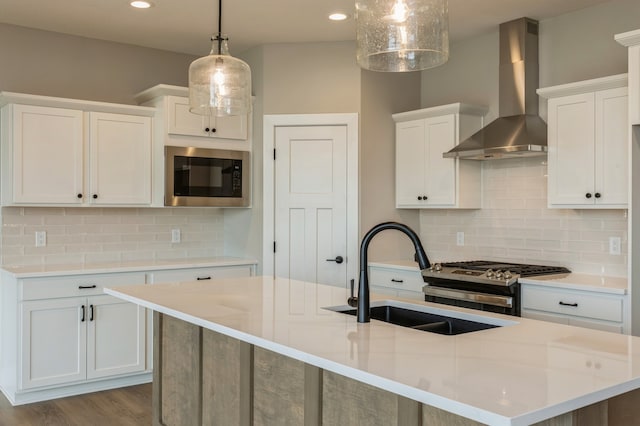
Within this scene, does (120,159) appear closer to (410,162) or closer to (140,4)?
(140,4)

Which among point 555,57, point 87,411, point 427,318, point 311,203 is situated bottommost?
point 87,411

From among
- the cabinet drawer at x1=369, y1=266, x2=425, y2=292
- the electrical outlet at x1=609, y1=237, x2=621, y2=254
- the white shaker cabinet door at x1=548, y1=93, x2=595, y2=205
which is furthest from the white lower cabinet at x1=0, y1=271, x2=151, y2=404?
the electrical outlet at x1=609, y1=237, x2=621, y2=254

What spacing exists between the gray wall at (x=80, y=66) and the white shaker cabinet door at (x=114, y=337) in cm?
176

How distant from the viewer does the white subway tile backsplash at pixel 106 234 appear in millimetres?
4582

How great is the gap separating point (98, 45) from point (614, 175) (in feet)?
13.4

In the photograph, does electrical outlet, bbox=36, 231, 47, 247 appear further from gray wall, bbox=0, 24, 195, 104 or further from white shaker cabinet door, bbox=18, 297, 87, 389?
gray wall, bbox=0, 24, 195, 104

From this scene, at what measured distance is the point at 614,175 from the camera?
3.65m

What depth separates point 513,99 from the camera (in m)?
4.44

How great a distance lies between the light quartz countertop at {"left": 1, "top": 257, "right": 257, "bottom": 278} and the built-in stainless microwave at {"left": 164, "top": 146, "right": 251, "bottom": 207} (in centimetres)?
49

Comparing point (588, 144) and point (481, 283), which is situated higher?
point (588, 144)

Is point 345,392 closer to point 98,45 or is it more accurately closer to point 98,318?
point 98,318

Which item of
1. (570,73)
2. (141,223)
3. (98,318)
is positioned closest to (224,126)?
(141,223)

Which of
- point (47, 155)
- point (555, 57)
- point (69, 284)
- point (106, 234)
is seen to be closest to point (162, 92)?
point (47, 155)

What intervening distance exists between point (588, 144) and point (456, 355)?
250 cm
